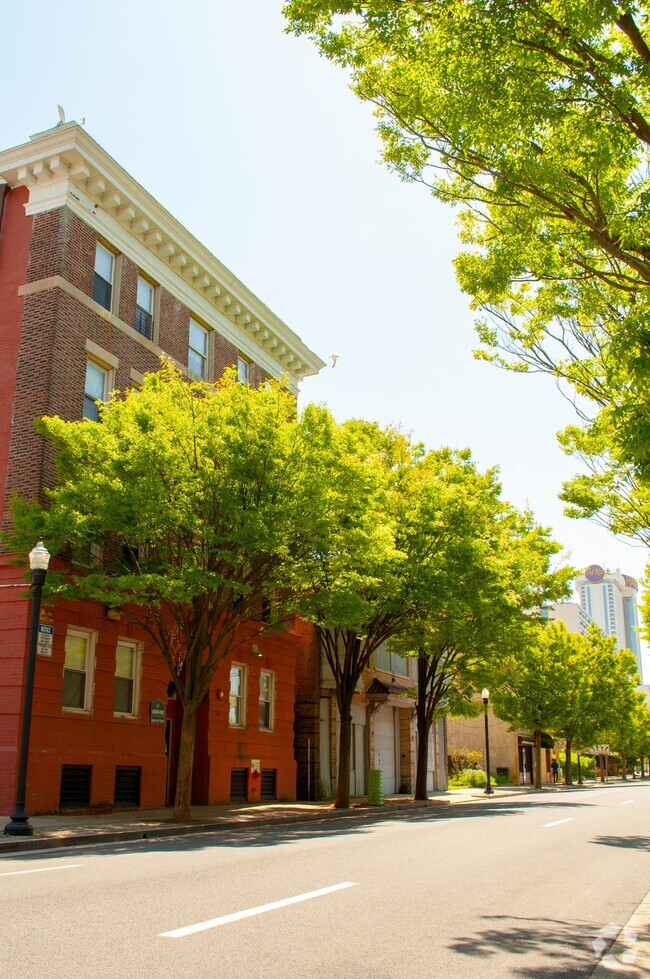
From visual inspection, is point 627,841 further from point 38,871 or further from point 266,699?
point 266,699

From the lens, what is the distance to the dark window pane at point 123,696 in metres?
20.6

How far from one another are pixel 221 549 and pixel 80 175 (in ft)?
33.8

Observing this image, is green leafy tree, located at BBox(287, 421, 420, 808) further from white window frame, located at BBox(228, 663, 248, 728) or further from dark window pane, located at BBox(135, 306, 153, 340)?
dark window pane, located at BBox(135, 306, 153, 340)

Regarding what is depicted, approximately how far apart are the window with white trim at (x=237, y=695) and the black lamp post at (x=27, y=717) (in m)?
11.4

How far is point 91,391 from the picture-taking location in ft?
69.3

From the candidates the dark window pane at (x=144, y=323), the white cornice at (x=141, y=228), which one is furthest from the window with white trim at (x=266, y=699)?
the dark window pane at (x=144, y=323)

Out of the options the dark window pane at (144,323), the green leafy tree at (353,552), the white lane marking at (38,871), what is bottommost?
the white lane marking at (38,871)

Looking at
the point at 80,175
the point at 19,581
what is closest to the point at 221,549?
the point at 19,581

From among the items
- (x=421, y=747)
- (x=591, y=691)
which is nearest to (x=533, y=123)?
(x=421, y=747)

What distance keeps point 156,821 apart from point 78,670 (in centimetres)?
399

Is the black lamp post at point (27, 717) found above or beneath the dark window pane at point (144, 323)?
beneath

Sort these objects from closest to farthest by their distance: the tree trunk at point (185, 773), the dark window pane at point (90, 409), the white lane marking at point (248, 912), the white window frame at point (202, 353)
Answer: the white lane marking at point (248, 912), the tree trunk at point (185, 773), the dark window pane at point (90, 409), the white window frame at point (202, 353)

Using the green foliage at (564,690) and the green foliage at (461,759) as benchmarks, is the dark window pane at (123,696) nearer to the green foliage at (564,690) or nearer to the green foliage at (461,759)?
the green foliage at (564,690)

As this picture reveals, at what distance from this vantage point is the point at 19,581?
18.3 m
